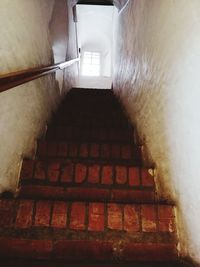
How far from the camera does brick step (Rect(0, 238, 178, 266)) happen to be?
117 centimetres

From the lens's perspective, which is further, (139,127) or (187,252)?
(139,127)

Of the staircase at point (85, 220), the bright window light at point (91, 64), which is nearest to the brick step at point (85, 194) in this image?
the staircase at point (85, 220)

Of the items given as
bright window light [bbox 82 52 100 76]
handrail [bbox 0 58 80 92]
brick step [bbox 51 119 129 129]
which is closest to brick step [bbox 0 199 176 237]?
handrail [bbox 0 58 80 92]

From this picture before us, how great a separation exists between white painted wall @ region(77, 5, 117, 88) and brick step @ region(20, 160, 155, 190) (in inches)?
187

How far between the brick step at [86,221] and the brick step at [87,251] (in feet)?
0.09

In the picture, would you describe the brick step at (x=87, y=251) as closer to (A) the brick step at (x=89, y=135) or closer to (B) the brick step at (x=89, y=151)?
(B) the brick step at (x=89, y=151)

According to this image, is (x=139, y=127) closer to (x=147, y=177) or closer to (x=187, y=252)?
(x=147, y=177)

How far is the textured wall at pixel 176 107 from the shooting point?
1.11m

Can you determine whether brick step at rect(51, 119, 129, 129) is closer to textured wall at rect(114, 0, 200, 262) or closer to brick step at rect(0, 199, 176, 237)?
textured wall at rect(114, 0, 200, 262)

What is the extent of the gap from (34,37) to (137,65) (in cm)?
115

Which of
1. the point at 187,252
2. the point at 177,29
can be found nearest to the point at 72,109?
the point at 177,29

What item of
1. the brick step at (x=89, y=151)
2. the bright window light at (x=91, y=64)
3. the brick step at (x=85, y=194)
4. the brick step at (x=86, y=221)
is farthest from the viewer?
the bright window light at (x=91, y=64)

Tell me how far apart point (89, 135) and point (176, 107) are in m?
1.12

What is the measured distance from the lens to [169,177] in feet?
4.65
